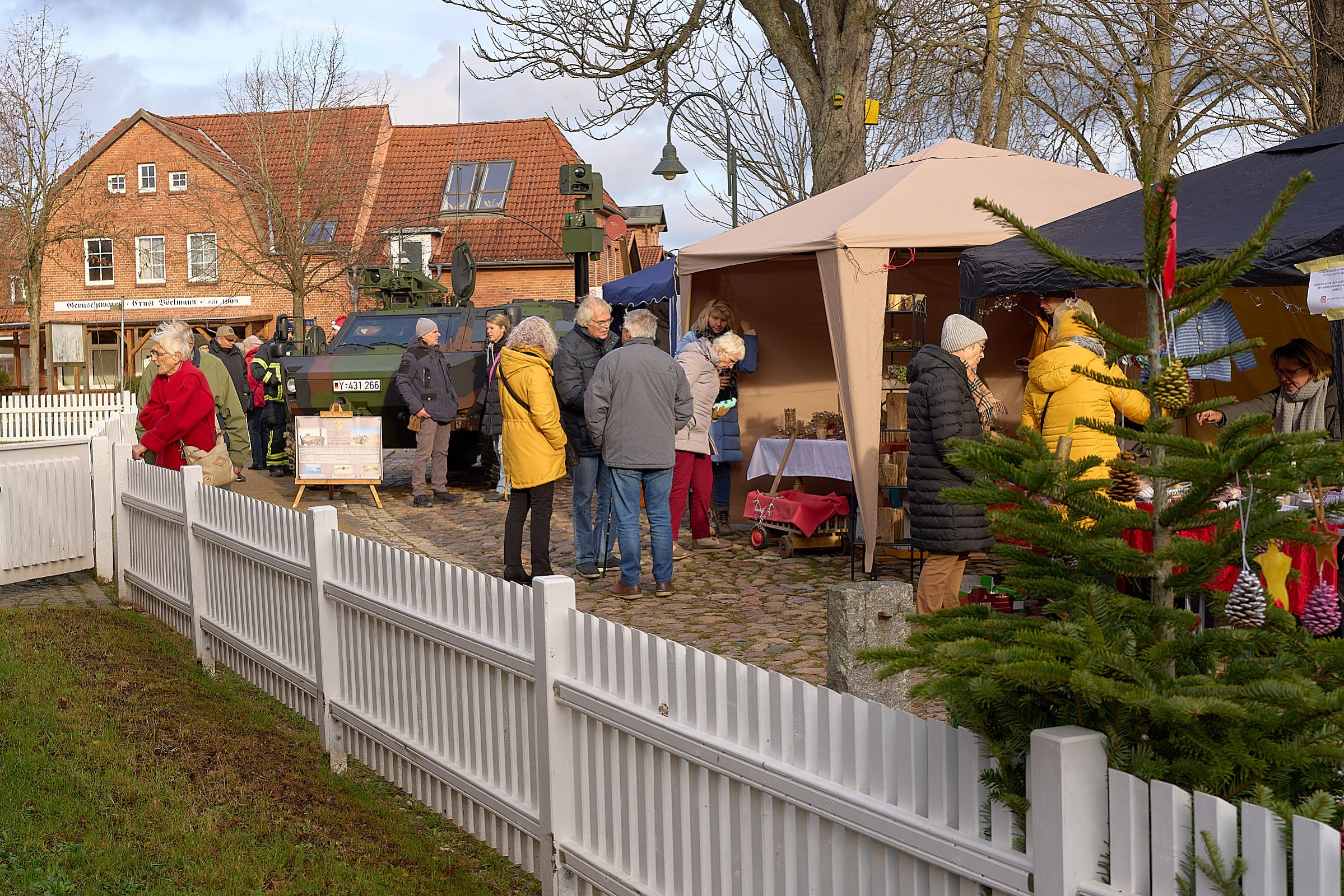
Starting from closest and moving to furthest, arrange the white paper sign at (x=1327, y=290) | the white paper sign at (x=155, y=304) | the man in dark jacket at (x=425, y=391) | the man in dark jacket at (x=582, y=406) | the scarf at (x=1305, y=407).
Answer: the white paper sign at (x=1327, y=290), the scarf at (x=1305, y=407), the man in dark jacket at (x=582, y=406), the man in dark jacket at (x=425, y=391), the white paper sign at (x=155, y=304)

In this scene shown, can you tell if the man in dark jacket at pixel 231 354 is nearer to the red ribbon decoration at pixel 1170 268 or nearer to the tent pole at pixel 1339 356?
the tent pole at pixel 1339 356

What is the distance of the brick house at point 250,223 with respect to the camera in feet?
119

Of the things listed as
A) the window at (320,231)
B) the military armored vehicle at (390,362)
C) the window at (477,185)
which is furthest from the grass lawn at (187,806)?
the window at (477,185)

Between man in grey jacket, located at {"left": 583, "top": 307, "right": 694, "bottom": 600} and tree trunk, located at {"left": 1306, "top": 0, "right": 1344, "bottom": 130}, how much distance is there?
15.3ft

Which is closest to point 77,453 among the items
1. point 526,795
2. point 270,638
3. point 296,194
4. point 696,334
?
point 270,638

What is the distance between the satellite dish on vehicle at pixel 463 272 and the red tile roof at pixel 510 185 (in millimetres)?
16765

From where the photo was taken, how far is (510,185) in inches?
1487

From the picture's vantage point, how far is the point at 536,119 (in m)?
39.3

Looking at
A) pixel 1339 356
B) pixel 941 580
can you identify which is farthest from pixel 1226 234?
pixel 941 580

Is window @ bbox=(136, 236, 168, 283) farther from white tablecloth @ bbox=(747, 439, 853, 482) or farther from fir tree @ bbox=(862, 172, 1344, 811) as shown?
fir tree @ bbox=(862, 172, 1344, 811)

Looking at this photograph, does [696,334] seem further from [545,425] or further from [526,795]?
[526,795]

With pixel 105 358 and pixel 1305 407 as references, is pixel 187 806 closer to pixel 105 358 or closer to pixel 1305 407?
pixel 1305 407

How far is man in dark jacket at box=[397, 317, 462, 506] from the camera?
42.3 ft

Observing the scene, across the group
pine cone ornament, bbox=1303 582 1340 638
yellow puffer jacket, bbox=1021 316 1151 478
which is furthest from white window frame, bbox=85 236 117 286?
pine cone ornament, bbox=1303 582 1340 638
